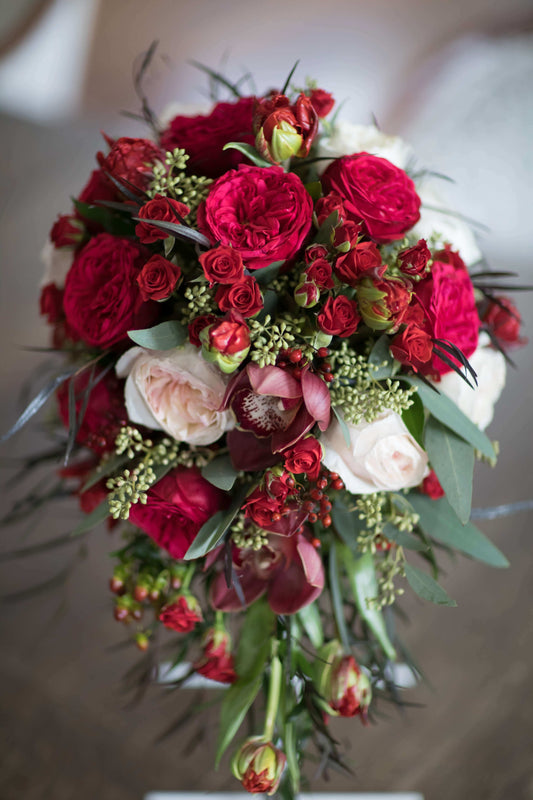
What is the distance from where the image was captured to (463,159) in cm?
107

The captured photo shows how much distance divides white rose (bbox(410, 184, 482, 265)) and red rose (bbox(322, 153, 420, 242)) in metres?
0.07

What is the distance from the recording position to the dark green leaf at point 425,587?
558 mm

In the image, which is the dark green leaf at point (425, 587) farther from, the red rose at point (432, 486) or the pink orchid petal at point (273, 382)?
the pink orchid petal at point (273, 382)

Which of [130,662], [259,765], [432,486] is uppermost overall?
[432,486]

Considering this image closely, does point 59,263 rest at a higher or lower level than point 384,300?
lower

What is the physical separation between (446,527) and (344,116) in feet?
2.47

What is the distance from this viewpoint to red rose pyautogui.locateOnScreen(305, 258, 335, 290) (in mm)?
461

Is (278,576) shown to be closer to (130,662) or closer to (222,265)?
(222,265)

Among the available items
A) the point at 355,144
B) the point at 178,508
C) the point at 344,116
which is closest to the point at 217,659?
the point at 178,508

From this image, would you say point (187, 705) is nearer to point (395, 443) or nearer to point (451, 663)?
point (451, 663)

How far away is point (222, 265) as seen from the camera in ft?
1.47

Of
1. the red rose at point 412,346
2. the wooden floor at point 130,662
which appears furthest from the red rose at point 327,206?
the wooden floor at point 130,662

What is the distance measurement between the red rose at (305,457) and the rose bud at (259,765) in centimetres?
30

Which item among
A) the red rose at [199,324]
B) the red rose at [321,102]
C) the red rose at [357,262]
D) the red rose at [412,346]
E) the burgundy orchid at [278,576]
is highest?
the red rose at [321,102]
